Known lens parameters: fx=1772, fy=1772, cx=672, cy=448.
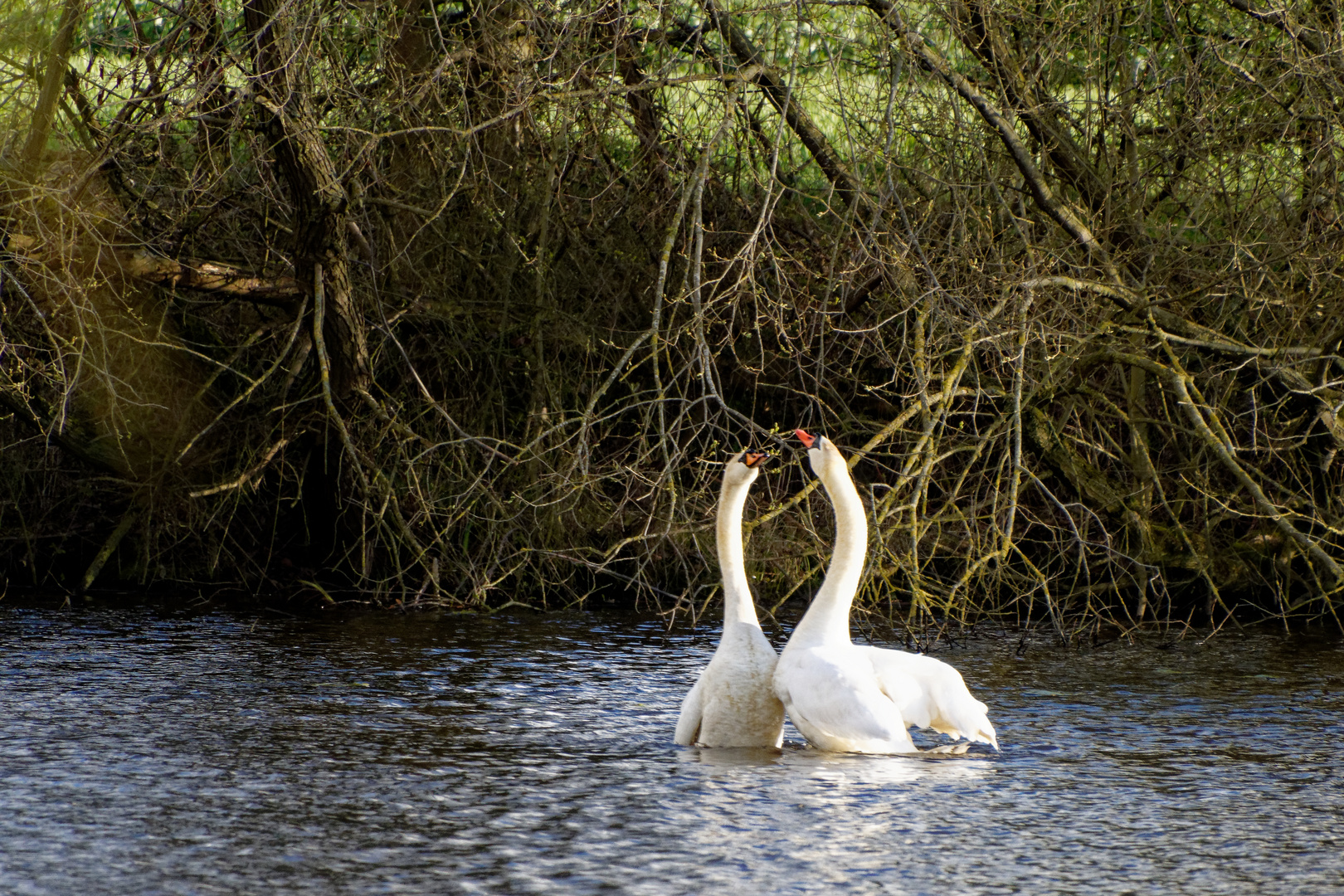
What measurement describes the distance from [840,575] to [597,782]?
142 centimetres

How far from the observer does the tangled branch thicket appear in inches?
368

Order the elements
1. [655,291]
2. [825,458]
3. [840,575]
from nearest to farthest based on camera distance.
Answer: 1. [840,575]
2. [825,458]
3. [655,291]

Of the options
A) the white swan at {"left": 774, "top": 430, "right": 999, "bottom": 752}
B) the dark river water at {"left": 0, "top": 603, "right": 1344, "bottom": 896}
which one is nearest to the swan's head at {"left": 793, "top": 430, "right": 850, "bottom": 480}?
the white swan at {"left": 774, "top": 430, "right": 999, "bottom": 752}

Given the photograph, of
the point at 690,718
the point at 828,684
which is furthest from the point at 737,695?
the point at 828,684

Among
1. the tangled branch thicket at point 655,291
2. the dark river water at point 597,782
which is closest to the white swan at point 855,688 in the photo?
the dark river water at point 597,782

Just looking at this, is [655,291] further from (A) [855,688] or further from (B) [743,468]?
(A) [855,688]

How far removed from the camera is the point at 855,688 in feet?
21.4

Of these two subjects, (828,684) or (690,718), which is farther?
(690,718)

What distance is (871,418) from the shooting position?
11.6m

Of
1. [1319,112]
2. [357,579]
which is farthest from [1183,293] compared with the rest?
[357,579]

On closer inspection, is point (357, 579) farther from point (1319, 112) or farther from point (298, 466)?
point (1319, 112)

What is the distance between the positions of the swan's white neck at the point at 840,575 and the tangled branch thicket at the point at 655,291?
1.44 metres

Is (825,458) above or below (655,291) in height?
below

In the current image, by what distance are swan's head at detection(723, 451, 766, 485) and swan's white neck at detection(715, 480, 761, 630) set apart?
0.7 inches
